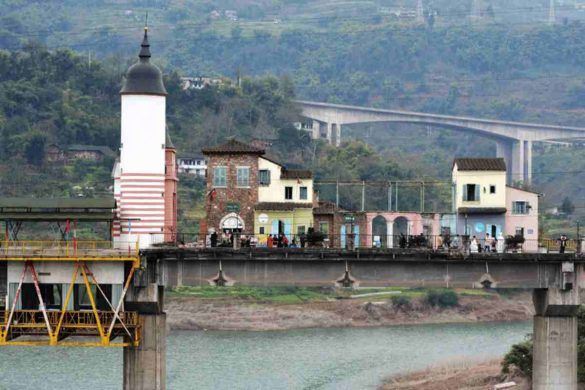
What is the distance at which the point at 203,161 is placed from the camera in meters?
174

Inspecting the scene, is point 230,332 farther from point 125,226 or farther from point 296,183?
point 125,226

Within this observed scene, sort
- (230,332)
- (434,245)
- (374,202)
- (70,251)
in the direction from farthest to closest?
1. (374,202)
2. (230,332)
3. (434,245)
4. (70,251)

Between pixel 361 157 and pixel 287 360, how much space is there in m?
84.6

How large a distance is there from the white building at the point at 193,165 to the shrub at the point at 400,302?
3783cm

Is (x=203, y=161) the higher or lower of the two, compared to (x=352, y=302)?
higher

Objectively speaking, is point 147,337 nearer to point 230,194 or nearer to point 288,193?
point 230,194

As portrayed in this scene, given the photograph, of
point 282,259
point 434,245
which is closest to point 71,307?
point 282,259

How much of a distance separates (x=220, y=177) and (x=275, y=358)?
2785cm

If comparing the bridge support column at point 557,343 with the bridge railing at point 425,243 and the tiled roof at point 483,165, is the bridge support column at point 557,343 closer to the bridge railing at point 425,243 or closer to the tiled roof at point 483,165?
the bridge railing at point 425,243

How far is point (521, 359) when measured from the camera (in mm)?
83000

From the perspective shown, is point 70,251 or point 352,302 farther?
point 352,302

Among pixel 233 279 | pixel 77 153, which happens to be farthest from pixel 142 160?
pixel 77 153

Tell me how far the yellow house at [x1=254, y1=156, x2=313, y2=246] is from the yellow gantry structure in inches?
485

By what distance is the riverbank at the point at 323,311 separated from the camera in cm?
12950
